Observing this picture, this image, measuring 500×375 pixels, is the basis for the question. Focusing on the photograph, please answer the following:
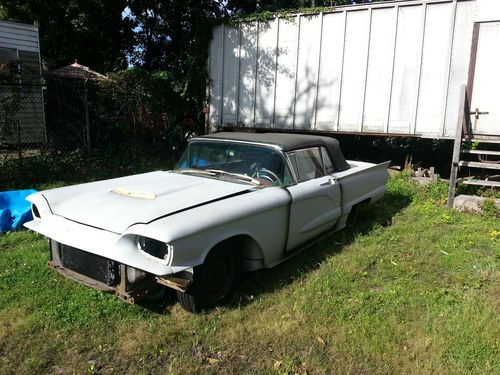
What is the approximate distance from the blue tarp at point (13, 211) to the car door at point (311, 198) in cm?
347

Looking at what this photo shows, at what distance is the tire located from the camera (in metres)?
3.37

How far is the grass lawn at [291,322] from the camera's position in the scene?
9.55 ft

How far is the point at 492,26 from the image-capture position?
7.21 metres

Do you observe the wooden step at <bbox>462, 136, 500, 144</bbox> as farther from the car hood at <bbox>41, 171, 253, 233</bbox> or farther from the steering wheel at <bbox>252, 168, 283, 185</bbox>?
the car hood at <bbox>41, 171, 253, 233</bbox>

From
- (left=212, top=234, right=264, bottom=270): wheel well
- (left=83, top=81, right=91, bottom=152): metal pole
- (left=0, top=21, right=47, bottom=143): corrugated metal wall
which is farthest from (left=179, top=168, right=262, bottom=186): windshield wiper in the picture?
(left=0, top=21, right=47, bottom=143): corrugated metal wall

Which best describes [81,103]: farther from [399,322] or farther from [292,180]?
[399,322]

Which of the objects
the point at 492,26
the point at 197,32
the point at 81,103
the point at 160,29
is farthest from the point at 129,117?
the point at 492,26

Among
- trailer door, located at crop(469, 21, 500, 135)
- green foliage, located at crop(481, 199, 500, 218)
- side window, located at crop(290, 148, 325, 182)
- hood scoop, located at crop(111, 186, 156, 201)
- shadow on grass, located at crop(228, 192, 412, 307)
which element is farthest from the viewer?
trailer door, located at crop(469, 21, 500, 135)

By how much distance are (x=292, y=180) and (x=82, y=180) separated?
5278mm

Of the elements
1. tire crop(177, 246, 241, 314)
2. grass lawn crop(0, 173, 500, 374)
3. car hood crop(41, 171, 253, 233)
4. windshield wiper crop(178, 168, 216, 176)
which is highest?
windshield wiper crop(178, 168, 216, 176)

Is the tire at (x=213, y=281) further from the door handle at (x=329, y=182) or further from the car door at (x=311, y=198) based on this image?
the door handle at (x=329, y=182)

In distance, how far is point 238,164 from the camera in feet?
14.6

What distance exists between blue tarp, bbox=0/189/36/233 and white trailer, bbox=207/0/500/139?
5.77 metres

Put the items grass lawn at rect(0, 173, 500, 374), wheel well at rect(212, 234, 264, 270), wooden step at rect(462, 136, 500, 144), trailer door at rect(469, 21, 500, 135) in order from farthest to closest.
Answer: trailer door at rect(469, 21, 500, 135)
wooden step at rect(462, 136, 500, 144)
wheel well at rect(212, 234, 264, 270)
grass lawn at rect(0, 173, 500, 374)
